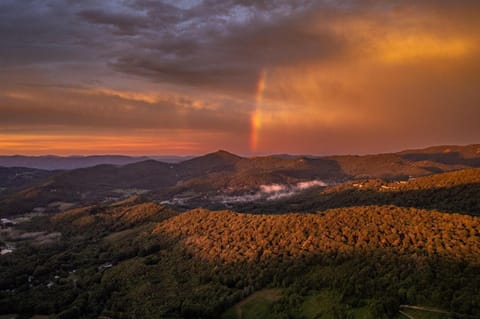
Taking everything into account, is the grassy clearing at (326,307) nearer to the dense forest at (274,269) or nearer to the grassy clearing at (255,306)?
the dense forest at (274,269)

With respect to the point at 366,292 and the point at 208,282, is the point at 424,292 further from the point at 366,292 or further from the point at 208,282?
the point at 208,282

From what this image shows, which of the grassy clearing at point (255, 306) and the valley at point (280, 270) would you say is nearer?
the valley at point (280, 270)

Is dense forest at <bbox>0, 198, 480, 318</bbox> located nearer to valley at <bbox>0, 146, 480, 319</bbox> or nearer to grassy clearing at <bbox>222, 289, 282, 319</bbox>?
valley at <bbox>0, 146, 480, 319</bbox>

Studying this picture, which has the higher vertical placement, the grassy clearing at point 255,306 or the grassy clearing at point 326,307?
the grassy clearing at point 326,307

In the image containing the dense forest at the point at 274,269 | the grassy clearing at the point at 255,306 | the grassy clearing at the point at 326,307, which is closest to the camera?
the grassy clearing at the point at 326,307

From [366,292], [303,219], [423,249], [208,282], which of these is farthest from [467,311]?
[303,219]

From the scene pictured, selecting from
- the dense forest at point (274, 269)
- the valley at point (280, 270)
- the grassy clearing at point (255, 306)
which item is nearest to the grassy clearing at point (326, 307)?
the valley at point (280, 270)

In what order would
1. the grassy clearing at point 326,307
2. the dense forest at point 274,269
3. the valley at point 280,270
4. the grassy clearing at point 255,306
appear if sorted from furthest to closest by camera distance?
the grassy clearing at point 255,306 → the dense forest at point 274,269 → the valley at point 280,270 → the grassy clearing at point 326,307

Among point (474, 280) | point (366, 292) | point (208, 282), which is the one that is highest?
point (474, 280)

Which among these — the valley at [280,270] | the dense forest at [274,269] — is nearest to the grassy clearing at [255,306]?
the valley at [280,270]
